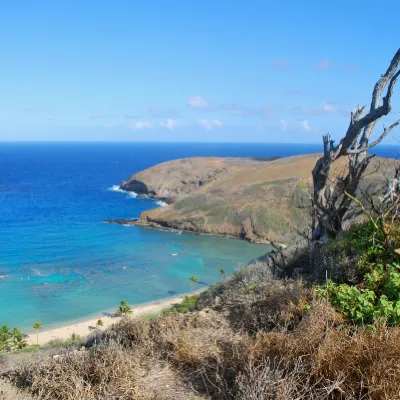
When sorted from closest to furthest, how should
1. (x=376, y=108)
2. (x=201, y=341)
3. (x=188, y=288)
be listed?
1. (x=201, y=341)
2. (x=376, y=108)
3. (x=188, y=288)

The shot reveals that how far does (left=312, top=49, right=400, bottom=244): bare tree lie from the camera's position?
9.85 meters

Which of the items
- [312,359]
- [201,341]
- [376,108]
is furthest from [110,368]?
[376,108]

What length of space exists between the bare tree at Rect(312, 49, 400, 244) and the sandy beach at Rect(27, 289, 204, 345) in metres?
12.7

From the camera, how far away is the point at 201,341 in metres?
6.84

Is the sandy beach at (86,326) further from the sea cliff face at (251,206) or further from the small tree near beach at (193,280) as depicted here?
the sea cliff face at (251,206)

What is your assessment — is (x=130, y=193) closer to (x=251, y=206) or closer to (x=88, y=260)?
(x=251, y=206)

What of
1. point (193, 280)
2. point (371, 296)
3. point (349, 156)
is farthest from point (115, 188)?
point (371, 296)

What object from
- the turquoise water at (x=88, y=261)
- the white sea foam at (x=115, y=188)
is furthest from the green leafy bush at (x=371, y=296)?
the white sea foam at (x=115, y=188)

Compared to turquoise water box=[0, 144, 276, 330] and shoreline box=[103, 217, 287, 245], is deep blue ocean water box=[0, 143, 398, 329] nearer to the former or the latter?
turquoise water box=[0, 144, 276, 330]

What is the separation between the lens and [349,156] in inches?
454

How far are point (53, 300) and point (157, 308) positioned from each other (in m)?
7.34

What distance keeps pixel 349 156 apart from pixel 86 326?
1843 centimetres

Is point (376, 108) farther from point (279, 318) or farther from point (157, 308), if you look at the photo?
point (157, 308)

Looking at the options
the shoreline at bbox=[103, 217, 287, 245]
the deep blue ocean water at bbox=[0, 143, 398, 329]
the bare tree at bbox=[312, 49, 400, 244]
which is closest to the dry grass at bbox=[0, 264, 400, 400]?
the bare tree at bbox=[312, 49, 400, 244]
